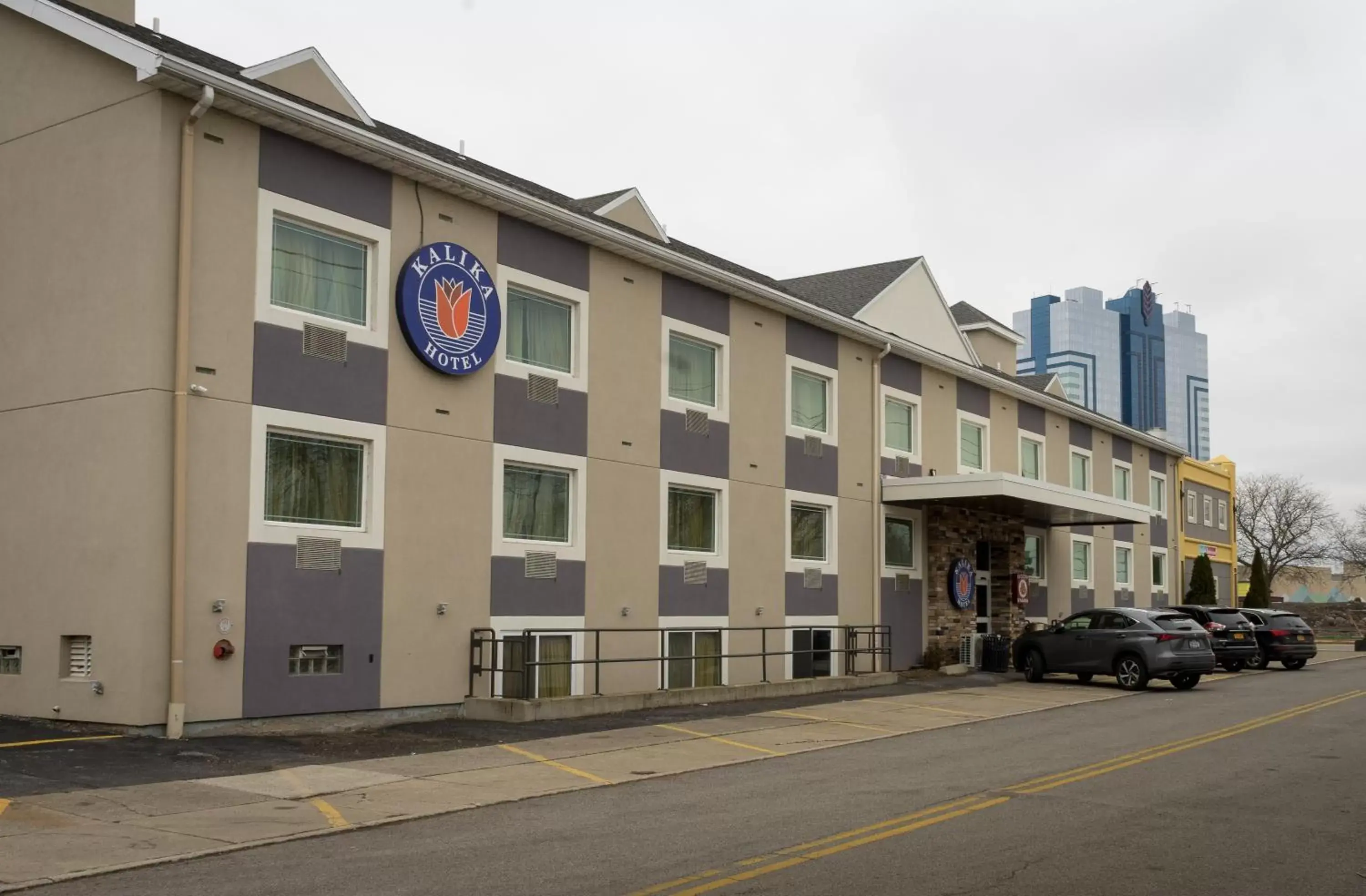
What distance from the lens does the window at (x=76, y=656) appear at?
50.4 feet

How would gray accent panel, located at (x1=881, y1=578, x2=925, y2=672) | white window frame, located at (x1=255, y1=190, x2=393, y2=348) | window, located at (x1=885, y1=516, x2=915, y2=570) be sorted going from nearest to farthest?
white window frame, located at (x1=255, y1=190, x2=393, y2=348), gray accent panel, located at (x1=881, y1=578, x2=925, y2=672), window, located at (x1=885, y1=516, x2=915, y2=570)

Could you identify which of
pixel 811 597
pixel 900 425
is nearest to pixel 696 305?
pixel 811 597

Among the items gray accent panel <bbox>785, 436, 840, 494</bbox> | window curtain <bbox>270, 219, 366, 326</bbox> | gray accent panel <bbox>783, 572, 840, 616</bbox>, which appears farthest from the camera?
gray accent panel <bbox>785, 436, 840, 494</bbox>

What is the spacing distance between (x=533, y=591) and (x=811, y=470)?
8456 mm

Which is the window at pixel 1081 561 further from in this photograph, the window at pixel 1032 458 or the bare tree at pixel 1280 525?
the bare tree at pixel 1280 525

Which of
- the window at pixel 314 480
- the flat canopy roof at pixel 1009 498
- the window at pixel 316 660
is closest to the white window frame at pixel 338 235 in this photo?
the window at pixel 314 480

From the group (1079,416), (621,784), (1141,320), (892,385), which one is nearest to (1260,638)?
(1079,416)

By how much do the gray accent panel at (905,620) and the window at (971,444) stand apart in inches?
163

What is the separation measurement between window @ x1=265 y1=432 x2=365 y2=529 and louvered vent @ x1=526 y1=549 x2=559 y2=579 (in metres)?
3.18

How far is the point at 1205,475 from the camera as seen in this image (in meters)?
52.4

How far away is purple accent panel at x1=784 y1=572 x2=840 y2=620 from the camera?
2572cm

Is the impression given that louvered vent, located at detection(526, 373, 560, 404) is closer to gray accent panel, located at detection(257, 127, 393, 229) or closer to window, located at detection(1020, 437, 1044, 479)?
gray accent panel, located at detection(257, 127, 393, 229)

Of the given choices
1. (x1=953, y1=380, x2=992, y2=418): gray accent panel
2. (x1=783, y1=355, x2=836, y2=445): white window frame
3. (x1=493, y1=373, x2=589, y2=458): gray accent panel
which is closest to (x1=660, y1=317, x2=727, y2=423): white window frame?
(x1=783, y1=355, x2=836, y2=445): white window frame

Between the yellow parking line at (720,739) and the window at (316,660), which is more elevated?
the window at (316,660)
